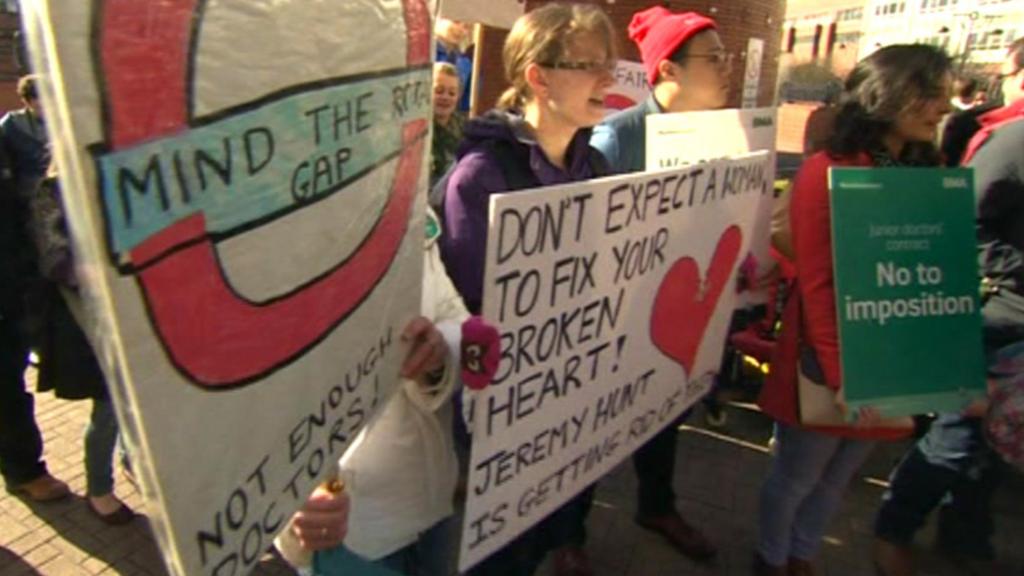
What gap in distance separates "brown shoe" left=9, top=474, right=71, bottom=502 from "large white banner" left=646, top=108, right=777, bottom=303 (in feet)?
8.61

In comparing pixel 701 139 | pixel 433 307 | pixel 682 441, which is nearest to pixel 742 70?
pixel 682 441

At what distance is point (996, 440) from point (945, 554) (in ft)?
3.33

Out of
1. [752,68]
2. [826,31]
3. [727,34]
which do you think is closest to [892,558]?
[752,68]

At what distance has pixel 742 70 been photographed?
11.0 meters

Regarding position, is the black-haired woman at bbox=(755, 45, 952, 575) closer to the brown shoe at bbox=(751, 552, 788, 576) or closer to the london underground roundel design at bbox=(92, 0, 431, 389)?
the brown shoe at bbox=(751, 552, 788, 576)

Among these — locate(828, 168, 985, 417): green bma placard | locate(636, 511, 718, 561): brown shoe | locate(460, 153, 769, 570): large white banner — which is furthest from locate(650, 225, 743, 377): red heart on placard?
locate(636, 511, 718, 561): brown shoe

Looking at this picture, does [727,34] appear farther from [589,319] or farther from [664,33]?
[589,319]

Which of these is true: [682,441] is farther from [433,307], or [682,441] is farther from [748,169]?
[433,307]

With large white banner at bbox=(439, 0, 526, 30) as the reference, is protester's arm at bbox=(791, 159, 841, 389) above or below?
below

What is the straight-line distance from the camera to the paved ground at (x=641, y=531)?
2.62 meters

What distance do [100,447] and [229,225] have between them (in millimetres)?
2449

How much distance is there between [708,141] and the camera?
7.77 ft

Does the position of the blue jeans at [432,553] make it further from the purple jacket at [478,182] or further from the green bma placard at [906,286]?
the green bma placard at [906,286]

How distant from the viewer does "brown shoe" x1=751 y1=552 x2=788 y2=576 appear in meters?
2.55
